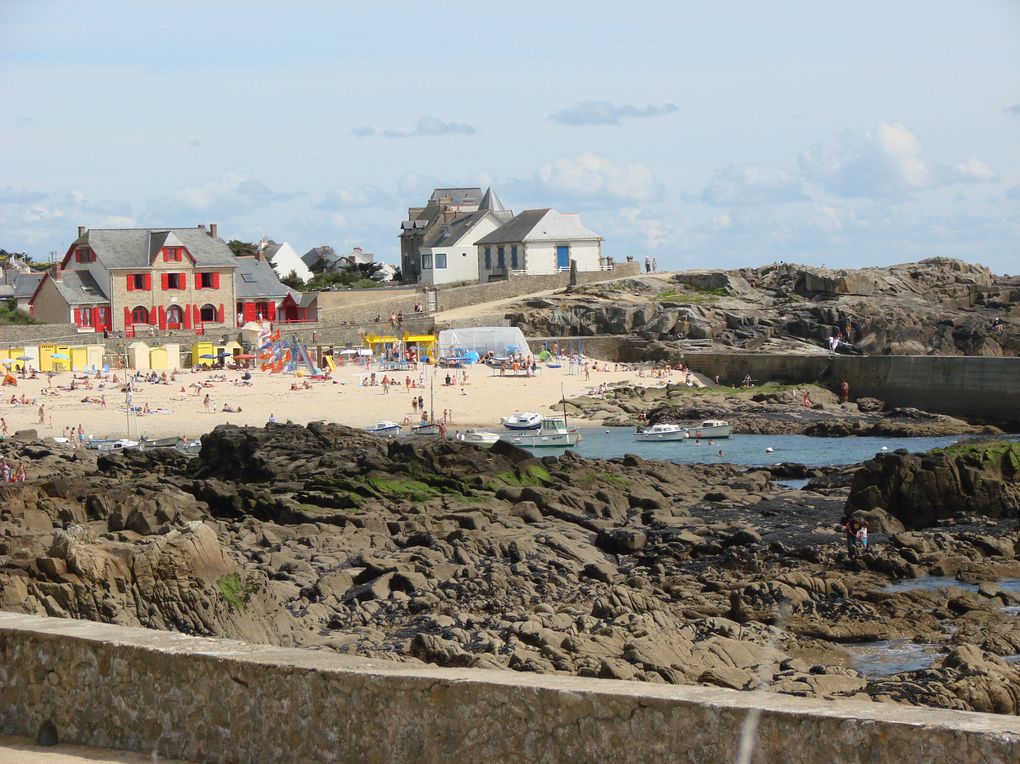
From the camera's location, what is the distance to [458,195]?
281 feet

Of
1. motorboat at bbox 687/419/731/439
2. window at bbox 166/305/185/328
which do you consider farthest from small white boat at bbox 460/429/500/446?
window at bbox 166/305/185/328

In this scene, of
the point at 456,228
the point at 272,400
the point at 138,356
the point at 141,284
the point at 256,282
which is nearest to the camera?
the point at 272,400

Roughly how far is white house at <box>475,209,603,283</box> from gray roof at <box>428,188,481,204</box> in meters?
14.0

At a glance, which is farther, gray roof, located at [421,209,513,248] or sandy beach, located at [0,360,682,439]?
gray roof, located at [421,209,513,248]

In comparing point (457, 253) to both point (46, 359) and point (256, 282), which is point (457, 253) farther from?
point (46, 359)

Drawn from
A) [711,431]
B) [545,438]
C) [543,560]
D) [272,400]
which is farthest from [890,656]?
[272,400]

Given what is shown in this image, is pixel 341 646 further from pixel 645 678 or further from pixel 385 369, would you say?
pixel 385 369

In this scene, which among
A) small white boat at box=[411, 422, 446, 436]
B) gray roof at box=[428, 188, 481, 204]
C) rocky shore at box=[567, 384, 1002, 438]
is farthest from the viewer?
gray roof at box=[428, 188, 481, 204]

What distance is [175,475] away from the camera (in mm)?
27797

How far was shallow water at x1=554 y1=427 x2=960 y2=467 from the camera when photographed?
35.7 m

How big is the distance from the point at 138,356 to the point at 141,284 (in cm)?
713

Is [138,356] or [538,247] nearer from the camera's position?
[138,356]

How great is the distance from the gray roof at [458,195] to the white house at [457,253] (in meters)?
12.0

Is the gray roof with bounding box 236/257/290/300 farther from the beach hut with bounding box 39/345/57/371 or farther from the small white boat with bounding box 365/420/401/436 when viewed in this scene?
the small white boat with bounding box 365/420/401/436
